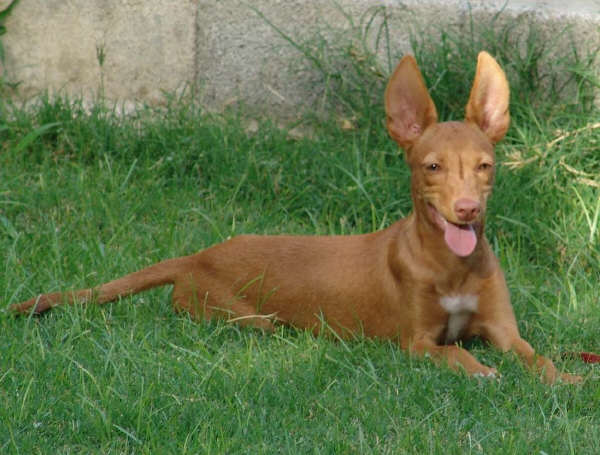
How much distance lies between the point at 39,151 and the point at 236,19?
3.97 feet

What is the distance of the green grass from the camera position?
315 centimetres

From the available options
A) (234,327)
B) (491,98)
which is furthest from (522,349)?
(234,327)

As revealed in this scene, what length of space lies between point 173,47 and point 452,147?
2.49m

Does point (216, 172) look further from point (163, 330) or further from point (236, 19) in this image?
point (163, 330)

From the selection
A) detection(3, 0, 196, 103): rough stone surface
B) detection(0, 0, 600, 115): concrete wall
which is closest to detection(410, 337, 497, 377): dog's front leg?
detection(0, 0, 600, 115): concrete wall

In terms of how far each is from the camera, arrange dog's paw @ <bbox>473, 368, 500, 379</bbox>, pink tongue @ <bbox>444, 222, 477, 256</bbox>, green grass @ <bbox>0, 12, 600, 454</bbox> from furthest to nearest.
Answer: pink tongue @ <bbox>444, 222, 477, 256</bbox> < dog's paw @ <bbox>473, 368, 500, 379</bbox> < green grass @ <bbox>0, 12, 600, 454</bbox>

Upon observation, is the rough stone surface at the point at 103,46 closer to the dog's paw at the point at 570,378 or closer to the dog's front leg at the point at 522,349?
the dog's front leg at the point at 522,349

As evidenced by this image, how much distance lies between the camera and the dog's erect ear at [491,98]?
3.80 m

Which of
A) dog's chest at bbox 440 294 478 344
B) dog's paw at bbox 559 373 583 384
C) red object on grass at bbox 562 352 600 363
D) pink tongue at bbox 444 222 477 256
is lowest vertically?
red object on grass at bbox 562 352 600 363

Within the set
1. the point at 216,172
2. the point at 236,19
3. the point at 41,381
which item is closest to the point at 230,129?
the point at 216,172

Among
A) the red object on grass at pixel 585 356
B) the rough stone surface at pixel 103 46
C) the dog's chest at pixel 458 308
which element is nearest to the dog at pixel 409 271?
the dog's chest at pixel 458 308

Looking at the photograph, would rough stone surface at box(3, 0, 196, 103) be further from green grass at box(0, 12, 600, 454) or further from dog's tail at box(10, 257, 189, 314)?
dog's tail at box(10, 257, 189, 314)

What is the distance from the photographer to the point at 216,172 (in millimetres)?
5250

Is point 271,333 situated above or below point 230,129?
below
